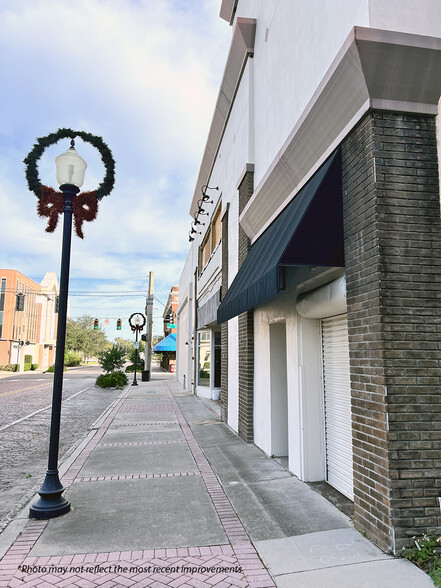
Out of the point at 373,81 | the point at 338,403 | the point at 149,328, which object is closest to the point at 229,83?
the point at 373,81

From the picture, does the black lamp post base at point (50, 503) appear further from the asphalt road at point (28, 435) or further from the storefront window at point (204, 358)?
the storefront window at point (204, 358)

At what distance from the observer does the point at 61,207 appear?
650 cm

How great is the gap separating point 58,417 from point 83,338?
83.0 metres

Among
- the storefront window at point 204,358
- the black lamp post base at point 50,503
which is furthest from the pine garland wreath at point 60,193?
the storefront window at point 204,358

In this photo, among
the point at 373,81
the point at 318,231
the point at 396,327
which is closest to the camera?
the point at 396,327

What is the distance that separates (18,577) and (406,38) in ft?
19.7

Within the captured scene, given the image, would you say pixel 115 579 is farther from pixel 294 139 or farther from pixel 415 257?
pixel 294 139

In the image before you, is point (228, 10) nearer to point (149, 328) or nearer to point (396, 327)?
point (396, 327)

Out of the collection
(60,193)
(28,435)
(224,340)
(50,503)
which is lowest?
(28,435)

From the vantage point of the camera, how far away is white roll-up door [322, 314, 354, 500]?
5.52 m

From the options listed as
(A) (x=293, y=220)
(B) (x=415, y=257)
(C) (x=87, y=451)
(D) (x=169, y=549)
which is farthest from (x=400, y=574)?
(C) (x=87, y=451)

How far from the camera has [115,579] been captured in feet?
12.0

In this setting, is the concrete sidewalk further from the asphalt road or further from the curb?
the asphalt road

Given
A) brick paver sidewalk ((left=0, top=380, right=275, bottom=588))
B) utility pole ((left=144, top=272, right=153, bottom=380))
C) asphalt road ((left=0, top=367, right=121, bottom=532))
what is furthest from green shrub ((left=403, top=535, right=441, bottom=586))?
utility pole ((left=144, top=272, right=153, bottom=380))
